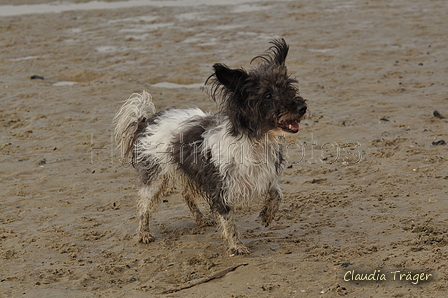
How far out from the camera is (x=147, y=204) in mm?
6578

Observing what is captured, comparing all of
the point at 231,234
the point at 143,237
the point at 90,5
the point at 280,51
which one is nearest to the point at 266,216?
the point at 231,234

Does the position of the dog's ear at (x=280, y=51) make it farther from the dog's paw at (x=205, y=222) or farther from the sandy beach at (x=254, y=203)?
the dog's paw at (x=205, y=222)

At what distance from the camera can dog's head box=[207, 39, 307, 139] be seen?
17.4 feet

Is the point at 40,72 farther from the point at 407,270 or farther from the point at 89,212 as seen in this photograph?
the point at 407,270

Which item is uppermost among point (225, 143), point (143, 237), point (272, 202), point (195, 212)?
point (225, 143)

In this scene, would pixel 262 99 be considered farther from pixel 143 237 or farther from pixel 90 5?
pixel 90 5

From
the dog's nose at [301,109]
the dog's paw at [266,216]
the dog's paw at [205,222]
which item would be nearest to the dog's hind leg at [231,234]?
the dog's paw at [266,216]

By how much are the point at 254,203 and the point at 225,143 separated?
32.0 inches

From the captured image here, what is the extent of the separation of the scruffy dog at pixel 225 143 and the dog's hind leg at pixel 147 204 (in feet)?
0.04

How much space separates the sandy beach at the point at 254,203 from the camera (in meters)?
5.36

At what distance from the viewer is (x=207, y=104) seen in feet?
33.9

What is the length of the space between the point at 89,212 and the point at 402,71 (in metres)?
6.88

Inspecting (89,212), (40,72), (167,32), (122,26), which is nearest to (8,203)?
(89,212)

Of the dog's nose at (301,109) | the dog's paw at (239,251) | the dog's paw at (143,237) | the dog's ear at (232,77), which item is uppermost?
the dog's ear at (232,77)
